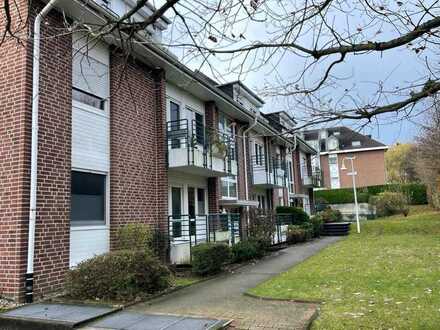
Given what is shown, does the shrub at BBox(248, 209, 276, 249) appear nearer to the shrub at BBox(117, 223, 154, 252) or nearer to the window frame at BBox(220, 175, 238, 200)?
the window frame at BBox(220, 175, 238, 200)

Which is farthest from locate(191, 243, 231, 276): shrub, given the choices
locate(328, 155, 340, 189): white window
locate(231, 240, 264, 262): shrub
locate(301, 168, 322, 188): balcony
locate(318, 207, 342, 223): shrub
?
locate(328, 155, 340, 189): white window

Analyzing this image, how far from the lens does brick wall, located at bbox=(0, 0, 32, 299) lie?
7.72 metres

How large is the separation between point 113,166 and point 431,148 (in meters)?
20.2

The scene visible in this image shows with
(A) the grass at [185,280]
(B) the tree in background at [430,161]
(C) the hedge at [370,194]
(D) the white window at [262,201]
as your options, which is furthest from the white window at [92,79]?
(C) the hedge at [370,194]

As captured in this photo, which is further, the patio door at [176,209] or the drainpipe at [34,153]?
the patio door at [176,209]

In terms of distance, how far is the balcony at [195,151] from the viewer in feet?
43.5

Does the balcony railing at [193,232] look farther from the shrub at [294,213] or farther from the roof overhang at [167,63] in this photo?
the shrub at [294,213]

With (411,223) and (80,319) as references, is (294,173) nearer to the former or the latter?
(411,223)

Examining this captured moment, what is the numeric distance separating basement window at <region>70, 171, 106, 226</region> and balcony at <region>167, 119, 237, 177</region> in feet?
10.2

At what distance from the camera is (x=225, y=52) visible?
434 centimetres

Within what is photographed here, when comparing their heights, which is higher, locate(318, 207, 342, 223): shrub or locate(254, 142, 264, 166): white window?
locate(254, 142, 264, 166): white window

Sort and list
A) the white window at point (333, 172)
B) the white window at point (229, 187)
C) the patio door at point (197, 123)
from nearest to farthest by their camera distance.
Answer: the patio door at point (197, 123), the white window at point (229, 187), the white window at point (333, 172)

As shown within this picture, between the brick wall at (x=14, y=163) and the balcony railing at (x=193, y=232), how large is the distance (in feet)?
17.6

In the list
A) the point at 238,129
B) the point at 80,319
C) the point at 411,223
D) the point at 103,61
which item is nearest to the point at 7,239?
the point at 80,319
